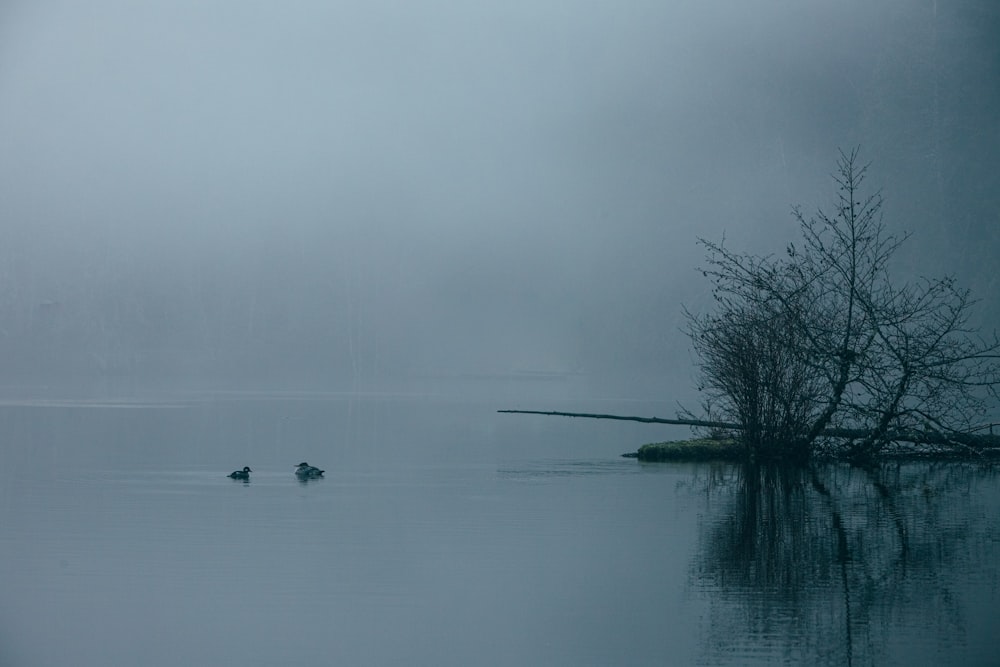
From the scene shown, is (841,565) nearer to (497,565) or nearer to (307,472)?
(497,565)

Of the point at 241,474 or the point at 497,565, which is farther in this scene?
the point at 241,474

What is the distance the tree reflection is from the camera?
8664mm

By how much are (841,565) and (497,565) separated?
304 centimetres

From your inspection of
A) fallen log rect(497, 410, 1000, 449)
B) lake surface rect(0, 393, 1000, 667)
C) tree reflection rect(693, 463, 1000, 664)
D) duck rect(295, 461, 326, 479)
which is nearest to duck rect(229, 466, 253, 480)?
lake surface rect(0, 393, 1000, 667)

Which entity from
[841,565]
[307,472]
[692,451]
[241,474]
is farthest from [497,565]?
[692,451]

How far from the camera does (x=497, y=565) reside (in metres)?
11.5

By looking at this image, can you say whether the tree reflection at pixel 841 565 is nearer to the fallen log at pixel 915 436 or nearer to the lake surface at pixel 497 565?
the lake surface at pixel 497 565

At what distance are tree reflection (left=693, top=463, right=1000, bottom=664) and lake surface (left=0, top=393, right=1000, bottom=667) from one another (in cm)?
4

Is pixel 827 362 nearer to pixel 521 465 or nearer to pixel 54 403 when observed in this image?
pixel 521 465

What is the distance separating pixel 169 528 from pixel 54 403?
41669mm

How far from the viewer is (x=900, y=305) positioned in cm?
2223

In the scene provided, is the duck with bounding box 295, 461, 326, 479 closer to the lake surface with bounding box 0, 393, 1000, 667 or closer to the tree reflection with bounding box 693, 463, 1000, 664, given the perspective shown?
the lake surface with bounding box 0, 393, 1000, 667

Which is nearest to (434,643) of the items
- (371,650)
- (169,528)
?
(371,650)

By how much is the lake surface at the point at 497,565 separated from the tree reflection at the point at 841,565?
4 centimetres
